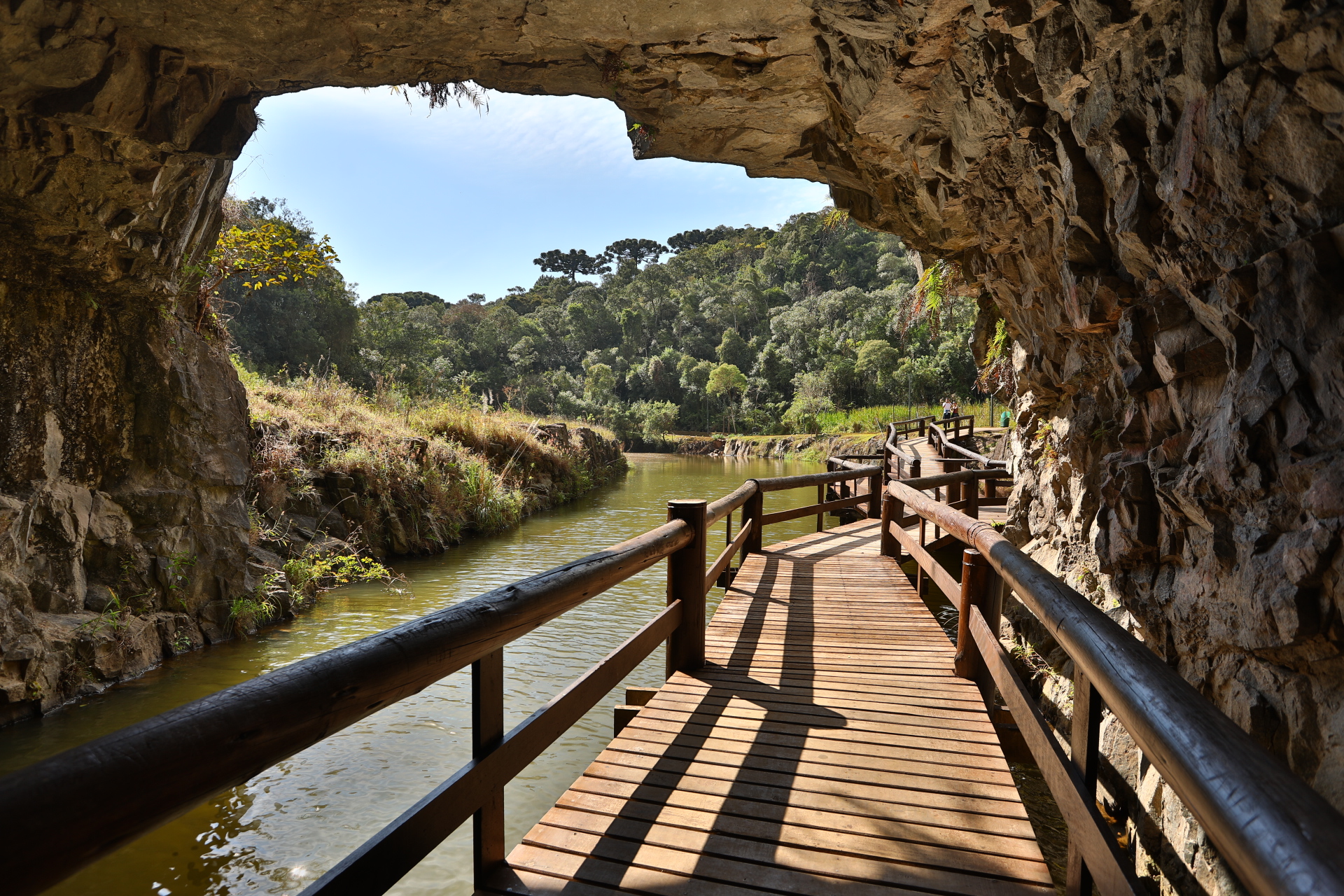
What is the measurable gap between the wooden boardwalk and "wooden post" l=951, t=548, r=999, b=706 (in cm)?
9

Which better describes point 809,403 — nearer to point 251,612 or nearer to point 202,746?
point 251,612

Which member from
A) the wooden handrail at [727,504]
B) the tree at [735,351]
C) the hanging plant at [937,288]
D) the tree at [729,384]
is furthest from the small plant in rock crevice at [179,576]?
the tree at [735,351]

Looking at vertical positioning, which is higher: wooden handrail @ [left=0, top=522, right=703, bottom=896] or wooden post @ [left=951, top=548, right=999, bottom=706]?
wooden handrail @ [left=0, top=522, right=703, bottom=896]

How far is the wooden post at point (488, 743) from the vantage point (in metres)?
1.63

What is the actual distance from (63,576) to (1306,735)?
7188mm

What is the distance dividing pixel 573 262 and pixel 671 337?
29.6m

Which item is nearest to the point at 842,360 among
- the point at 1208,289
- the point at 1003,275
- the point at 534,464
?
the point at 534,464

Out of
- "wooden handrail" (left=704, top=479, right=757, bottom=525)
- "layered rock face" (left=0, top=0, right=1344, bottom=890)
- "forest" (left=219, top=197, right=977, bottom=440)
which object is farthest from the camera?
"forest" (left=219, top=197, right=977, bottom=440)

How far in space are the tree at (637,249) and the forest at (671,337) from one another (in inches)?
91.7

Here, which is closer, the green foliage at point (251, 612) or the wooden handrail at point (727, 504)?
the wooden handrail at point (727, 504)

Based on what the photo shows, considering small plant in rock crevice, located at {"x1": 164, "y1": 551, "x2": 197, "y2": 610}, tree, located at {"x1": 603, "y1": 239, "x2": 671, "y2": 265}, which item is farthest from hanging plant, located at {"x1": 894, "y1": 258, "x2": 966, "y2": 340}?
tree, located at {"x1": 603, "y1": 239, "x2": 671, "y2": 265}

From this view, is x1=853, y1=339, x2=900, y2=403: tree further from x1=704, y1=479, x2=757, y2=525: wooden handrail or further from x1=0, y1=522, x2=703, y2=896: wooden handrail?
x1=0, y1=522, x2=703, y2=896: wooden handrail

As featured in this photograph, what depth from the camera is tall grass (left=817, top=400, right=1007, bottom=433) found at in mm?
32188

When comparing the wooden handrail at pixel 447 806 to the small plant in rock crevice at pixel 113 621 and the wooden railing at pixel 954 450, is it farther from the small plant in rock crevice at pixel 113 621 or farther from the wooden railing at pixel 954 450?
the wooden railing at pixel 954 450
